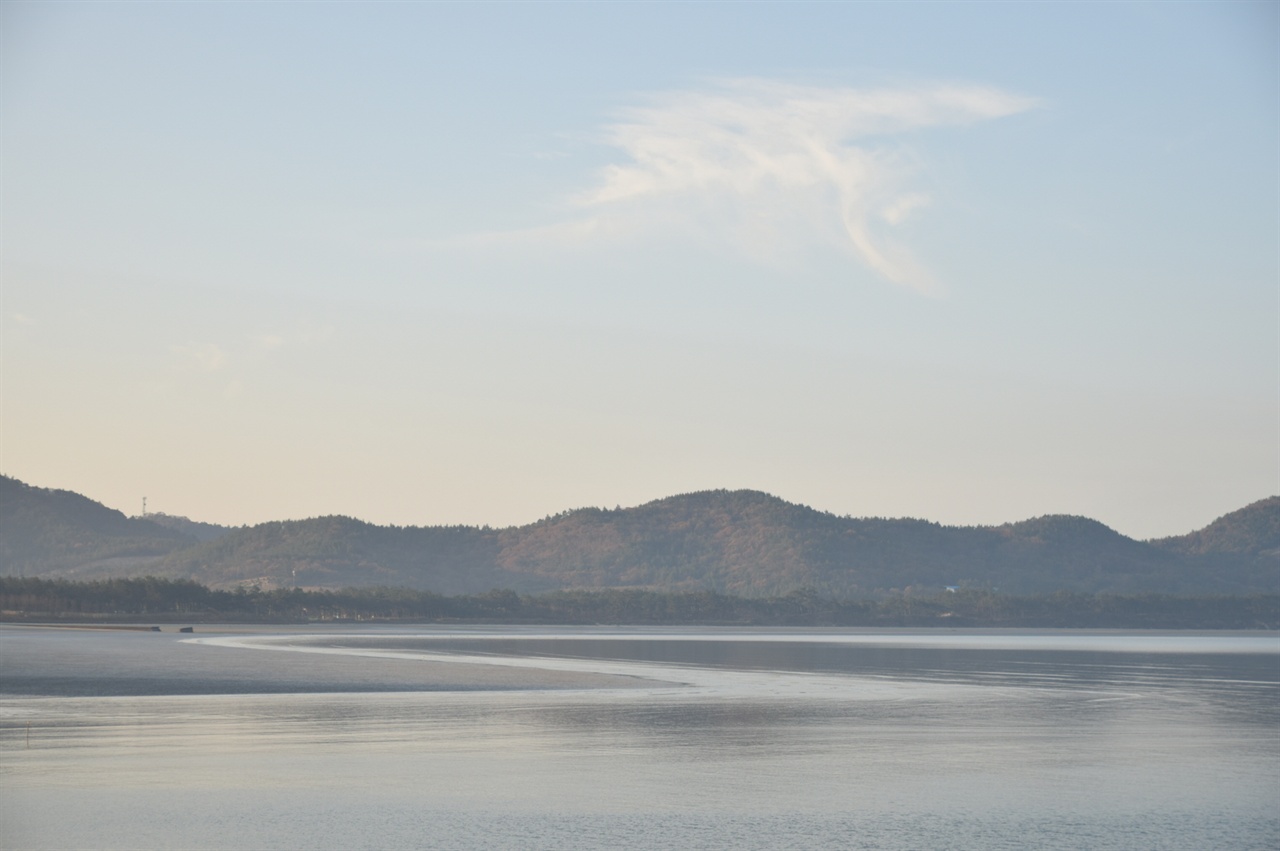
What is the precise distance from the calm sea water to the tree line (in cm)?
8545

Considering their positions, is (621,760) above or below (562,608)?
below

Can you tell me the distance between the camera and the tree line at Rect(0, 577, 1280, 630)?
135 m

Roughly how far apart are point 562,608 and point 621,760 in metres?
148

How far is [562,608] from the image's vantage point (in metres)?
174

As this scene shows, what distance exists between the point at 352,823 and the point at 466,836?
1854 millimetres

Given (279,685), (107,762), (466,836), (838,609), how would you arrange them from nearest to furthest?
(466,836) → (107,762) → (279,685) → (838,609)

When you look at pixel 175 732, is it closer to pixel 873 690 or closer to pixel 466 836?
pixel 466 836

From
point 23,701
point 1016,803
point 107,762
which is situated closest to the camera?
point 1016,803

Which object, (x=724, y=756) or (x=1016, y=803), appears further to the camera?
(x=724, y=756)

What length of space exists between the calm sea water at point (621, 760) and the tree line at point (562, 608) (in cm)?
8545

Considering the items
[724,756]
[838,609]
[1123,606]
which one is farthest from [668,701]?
[1123,606]

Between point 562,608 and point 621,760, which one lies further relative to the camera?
point 562,608

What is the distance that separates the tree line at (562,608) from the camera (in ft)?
444

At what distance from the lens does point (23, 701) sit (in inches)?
1455
